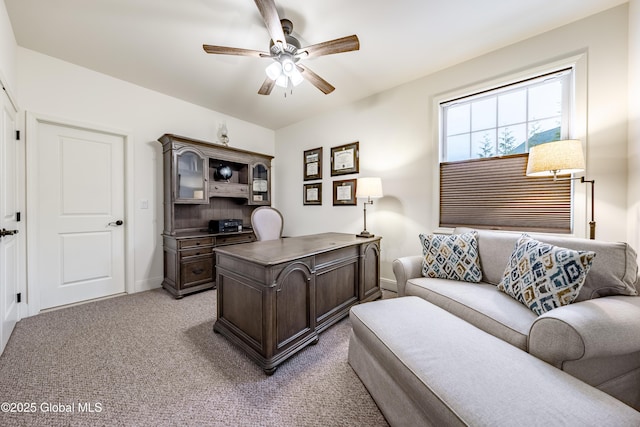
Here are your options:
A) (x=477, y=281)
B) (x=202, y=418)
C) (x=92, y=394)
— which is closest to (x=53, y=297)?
(x=92, y=394)

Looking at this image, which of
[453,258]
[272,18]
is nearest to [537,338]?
[453,258]

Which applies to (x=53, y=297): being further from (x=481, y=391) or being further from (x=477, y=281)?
(x=477, y=281)

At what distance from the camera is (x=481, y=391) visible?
83 cm

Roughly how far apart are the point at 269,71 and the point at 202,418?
7.85ft

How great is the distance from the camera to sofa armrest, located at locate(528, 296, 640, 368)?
100cm

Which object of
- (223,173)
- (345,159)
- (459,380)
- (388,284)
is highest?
(345,159)

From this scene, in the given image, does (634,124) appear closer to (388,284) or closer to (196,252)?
(388,284)

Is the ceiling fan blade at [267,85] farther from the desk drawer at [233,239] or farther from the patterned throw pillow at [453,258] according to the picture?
the patterned throw pillow at [453,258]

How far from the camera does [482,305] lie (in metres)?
1.53

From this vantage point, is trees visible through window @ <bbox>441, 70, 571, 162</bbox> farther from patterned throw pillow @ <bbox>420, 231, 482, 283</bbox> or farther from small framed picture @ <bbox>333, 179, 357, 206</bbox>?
small framed picture @ <bbox>333, 179, 357, 206</bbox>

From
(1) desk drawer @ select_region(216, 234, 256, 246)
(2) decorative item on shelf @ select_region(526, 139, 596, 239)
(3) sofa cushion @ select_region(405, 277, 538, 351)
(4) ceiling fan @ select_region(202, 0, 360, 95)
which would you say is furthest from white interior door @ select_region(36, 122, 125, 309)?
(2) decorative item on shelf @ select_region(526, 139, 596, 239)

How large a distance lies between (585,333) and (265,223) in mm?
2576

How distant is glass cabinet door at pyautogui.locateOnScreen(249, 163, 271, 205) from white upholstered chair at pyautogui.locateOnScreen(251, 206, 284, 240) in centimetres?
110

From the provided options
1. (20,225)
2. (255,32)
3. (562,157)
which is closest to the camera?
(562,157)
